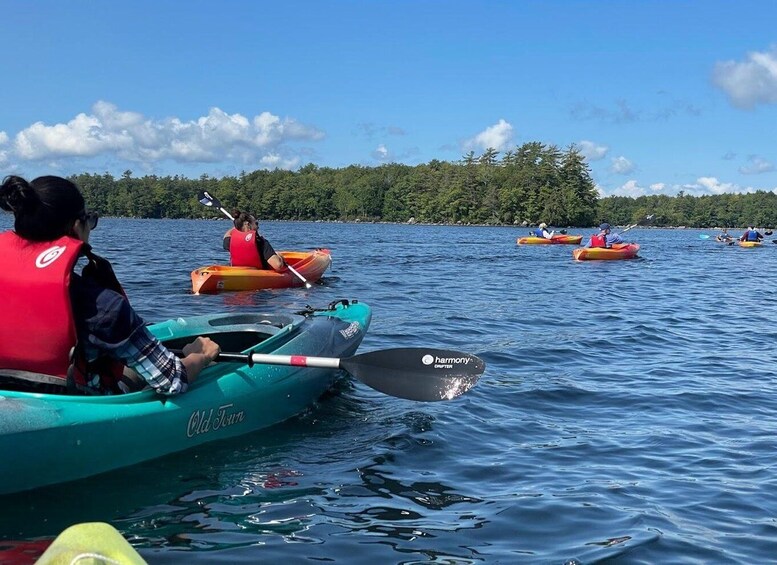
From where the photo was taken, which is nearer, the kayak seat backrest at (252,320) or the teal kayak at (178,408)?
the teal kayak at (178,408)

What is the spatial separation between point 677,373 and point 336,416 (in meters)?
3.78

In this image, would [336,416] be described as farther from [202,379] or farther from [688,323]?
[688,323]

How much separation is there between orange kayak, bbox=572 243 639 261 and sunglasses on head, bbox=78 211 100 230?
2222 centimetres

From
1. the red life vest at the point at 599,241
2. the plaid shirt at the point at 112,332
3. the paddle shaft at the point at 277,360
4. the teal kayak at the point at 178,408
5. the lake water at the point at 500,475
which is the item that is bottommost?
the lake water at the point at 500,475

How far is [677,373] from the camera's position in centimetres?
745

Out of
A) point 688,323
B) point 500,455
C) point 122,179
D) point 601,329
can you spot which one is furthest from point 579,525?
point 122,179

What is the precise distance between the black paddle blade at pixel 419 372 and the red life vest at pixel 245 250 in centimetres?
852

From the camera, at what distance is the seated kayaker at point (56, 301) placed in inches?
134

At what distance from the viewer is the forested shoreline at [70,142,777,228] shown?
91750mm

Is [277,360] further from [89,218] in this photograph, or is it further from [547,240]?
[547,240]

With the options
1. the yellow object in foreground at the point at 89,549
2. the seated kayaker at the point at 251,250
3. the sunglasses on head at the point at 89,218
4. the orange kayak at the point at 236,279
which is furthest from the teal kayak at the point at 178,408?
the seated kayaker at the point at 251,250

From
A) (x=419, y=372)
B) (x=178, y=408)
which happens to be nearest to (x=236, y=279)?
(x=419, y=372)

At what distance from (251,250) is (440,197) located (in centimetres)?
8835

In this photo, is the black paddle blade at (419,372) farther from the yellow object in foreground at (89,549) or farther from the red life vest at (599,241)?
the red life vest at (599,241)
